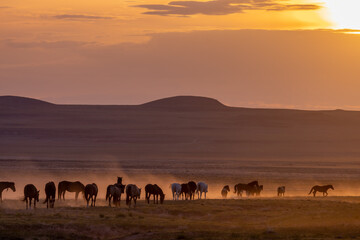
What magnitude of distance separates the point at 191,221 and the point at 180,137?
417ft

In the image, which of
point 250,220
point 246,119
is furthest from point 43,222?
point 246,119

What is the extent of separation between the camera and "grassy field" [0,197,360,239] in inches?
1256

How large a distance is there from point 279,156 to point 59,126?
6033 cm

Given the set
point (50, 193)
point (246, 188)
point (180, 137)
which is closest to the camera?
point (50, 193)

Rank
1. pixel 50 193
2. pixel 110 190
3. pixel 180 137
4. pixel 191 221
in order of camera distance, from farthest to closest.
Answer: pixel 180 137
pixel 110 190
pixel 50 193
pixel 191 221

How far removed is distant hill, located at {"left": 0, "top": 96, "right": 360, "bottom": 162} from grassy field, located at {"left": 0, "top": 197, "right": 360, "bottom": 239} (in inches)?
3105

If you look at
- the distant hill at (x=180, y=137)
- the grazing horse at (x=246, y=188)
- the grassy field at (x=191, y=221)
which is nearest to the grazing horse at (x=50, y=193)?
the grassy field at (x=191, y=221)

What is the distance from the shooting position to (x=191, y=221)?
A: 3725 centimetres

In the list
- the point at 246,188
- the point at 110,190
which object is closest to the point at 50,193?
the point at 110,190

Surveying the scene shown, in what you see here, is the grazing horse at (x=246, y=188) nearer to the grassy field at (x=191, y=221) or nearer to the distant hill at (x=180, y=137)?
the grassy field at (x=191, y=221)

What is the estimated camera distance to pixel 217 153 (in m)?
139

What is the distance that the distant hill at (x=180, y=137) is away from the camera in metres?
135

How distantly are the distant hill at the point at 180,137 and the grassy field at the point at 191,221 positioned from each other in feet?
259

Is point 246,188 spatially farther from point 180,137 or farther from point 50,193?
point 180,137
